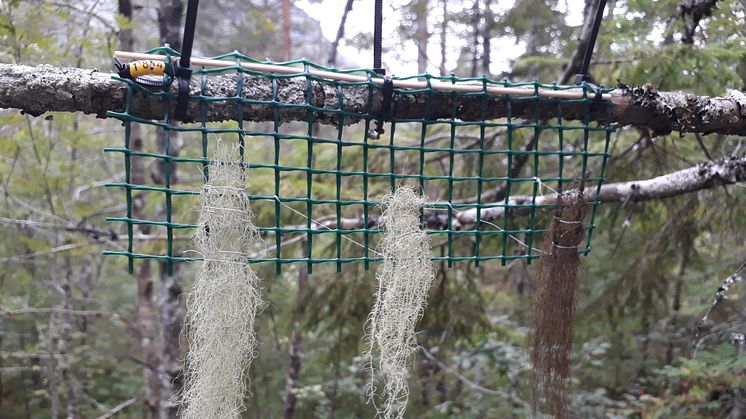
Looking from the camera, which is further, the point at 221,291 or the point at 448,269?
the point at 448,269

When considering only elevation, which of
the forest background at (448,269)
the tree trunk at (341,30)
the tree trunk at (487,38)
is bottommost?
the forest background at (448,269)

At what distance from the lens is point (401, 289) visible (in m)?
1.06

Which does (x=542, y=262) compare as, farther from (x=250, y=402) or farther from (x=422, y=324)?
(x=250, y=402)

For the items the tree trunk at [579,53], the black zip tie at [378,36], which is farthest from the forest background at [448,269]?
the black zip tie at [378,36]

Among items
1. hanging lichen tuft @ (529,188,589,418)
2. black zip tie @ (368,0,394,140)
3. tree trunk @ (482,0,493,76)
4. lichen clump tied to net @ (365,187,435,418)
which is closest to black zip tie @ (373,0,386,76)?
black zip tie @ (368,0,394,140)

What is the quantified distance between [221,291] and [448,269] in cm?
214

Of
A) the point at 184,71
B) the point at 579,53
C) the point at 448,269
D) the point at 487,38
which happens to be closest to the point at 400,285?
the point at 184,71

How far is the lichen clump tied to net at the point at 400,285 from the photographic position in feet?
3.45

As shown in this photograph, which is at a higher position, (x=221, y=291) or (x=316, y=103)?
(x=316, y=103)

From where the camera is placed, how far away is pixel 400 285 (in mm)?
1059

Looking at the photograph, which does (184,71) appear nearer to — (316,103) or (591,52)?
(316,103)

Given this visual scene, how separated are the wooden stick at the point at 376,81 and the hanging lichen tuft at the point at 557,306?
23cm

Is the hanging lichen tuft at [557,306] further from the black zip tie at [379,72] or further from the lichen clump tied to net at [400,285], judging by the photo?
the black zip tie at [379,72]

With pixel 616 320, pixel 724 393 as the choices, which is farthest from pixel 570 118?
pixel 724 393
